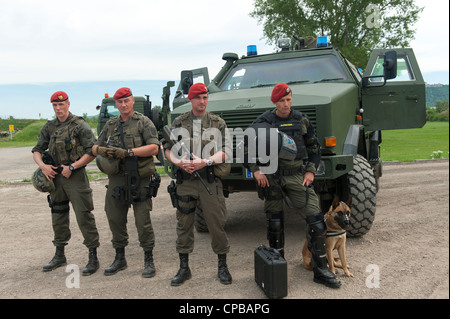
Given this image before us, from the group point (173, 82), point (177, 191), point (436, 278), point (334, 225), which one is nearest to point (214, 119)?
point (177, 191)

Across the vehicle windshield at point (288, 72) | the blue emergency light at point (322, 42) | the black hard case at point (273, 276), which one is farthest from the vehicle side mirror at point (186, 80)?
the black hard case at point (273, 276)

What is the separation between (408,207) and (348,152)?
2.70 metres

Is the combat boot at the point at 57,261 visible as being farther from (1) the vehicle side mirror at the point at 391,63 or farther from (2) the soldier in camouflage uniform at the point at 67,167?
(1) the vehicle side mirror at the point at 391,63

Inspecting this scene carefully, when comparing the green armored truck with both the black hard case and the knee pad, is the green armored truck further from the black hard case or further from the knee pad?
the black hard case

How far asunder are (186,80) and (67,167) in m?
2.68

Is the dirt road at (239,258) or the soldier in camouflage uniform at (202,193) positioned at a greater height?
the soldier in camouflage uniform at (202,193)

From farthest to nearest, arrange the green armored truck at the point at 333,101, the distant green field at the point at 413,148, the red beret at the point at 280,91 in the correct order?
the distant green field at the point at 413,148 → the green armored truck at the point at 333,101 → the red beret at the point at 280,91

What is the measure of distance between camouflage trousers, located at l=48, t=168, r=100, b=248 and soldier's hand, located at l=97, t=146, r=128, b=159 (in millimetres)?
511

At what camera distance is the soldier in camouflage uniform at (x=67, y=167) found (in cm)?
457

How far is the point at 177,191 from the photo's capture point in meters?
4.25

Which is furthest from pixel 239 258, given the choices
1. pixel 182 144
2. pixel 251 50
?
pixel 251 50

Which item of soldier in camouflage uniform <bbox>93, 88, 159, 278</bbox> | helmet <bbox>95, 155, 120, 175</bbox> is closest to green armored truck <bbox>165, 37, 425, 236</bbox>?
soldier in camouflage uniform <bbox>93, 88, 159, 278</bbox>

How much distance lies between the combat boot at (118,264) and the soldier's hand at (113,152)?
1022 millimetres

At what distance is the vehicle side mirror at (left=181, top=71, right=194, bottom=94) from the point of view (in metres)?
6.60
